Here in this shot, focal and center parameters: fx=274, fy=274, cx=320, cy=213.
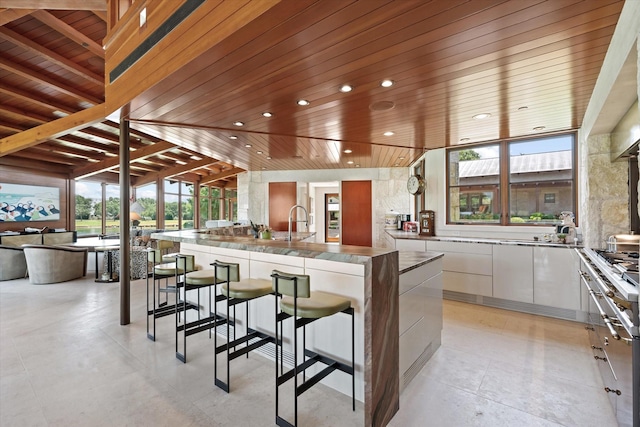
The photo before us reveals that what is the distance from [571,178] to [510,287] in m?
1.80

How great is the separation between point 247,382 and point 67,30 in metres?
4.37

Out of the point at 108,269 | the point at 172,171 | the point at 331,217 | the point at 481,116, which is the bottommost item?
the point at 108,269

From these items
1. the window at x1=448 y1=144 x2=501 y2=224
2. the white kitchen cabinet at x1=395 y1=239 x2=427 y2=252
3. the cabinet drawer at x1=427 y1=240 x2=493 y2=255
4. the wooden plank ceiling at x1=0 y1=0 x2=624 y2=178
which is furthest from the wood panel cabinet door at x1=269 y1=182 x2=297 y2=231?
the cabinet drawer at x1=427 y1=240 x2=493 y2=255

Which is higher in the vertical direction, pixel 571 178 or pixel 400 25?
pixel 400 25

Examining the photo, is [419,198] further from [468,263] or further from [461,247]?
[468,263]

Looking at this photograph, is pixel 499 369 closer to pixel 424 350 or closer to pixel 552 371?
pixel 552 371

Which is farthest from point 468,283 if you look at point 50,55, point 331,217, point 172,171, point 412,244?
point 172,171

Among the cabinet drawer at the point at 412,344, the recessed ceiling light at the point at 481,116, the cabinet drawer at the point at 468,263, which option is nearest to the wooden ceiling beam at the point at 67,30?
the cabinet drawer at the point at 412,344

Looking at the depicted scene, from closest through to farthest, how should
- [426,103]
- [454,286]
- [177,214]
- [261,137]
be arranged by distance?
[426,103] → [454,286] → [261,137] → [177,214]

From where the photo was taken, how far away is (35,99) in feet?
15.0

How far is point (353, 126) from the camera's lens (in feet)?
12.7

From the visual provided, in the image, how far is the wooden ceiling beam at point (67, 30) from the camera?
295 centimetres

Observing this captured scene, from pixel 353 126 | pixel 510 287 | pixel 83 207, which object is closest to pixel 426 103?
pixel 353 126

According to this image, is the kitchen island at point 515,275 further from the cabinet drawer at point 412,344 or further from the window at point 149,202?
the window at point 149,202
